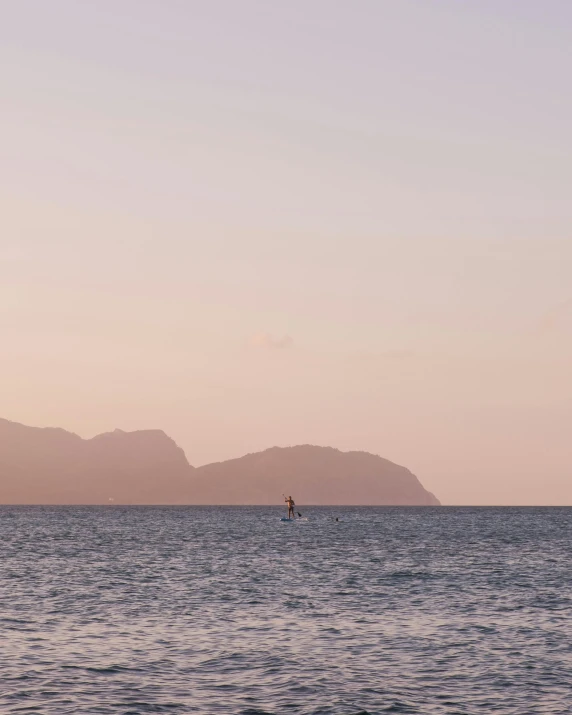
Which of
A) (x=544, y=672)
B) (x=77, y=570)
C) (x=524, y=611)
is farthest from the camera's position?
(x=77, y=570)

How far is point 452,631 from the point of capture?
40.2 metres

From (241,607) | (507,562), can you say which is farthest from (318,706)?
(507,562)

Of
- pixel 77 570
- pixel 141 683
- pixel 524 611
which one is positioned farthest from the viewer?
pixel 77 570

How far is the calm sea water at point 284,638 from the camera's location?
28078 mm

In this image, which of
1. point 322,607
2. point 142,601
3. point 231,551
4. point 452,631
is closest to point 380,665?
point 452,631

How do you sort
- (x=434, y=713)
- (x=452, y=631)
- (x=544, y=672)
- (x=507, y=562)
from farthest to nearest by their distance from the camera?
1. (x=507, y=562)
2. (x=452, y=631)
3. (x=544, y=672)
4. (x=434, y=713)

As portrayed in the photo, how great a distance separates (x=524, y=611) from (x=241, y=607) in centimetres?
1377

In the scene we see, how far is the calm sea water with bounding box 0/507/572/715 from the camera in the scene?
28.1m

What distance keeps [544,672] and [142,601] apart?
77.4 feet

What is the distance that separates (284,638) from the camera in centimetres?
3825

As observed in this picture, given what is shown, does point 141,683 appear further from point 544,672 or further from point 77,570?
point 77,570

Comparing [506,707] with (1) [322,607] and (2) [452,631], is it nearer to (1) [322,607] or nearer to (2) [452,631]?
(2) [452,631]

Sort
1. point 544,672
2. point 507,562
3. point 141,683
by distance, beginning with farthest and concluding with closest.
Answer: point 507,562, point 544,672, point 141,683

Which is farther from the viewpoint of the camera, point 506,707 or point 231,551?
point 231,551
